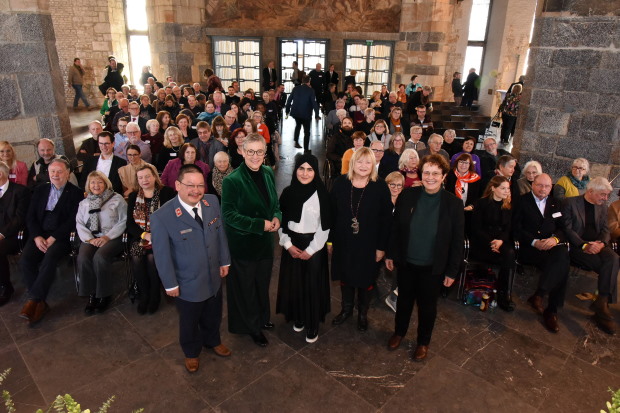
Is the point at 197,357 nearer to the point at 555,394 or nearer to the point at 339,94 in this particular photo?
the point at 555,394

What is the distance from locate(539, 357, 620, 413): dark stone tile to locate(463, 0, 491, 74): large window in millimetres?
13885

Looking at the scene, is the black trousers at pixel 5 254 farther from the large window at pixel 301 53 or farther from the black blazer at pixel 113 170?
the large window at pixel 301 53

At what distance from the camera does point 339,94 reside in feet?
43.1

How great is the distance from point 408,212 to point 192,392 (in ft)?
6.87

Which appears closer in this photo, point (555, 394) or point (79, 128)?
point (555, 394)

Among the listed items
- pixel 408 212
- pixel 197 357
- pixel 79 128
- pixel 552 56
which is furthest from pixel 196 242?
pixel 79 128

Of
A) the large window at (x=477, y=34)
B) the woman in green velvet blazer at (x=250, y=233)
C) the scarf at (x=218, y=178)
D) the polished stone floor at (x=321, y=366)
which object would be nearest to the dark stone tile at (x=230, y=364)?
the polished stone floor at (x=321, y=366)

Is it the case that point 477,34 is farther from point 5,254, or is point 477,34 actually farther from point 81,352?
point 81,352

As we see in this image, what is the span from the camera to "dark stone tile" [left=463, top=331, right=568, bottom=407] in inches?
128

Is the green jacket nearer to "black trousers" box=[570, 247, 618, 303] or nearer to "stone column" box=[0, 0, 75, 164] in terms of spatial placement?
"black trousers" box=[570, 247, 618, 303]

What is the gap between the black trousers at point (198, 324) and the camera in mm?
3225

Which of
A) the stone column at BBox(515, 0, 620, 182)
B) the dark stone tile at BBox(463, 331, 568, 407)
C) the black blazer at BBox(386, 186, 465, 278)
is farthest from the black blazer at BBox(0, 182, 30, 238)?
the stone column at BBox(515, 0, 620, 182)

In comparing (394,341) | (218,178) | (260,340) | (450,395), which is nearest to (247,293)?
(260,340)

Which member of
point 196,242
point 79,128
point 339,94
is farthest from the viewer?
point 339,94
